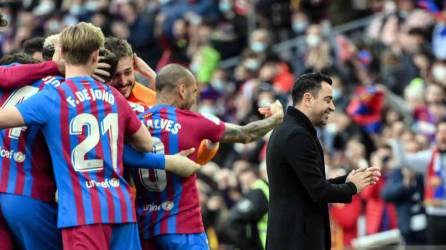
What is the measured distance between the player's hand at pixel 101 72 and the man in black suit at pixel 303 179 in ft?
4.10

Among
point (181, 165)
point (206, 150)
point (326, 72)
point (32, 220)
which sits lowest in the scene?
point (32, 220)

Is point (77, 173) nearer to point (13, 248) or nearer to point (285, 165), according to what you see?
point (13, 248)

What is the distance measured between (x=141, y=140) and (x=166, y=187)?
2.04 ft

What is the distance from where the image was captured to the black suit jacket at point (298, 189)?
827cm

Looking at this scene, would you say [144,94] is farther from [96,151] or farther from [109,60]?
[96,151]

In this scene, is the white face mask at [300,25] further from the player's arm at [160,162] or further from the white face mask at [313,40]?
the player's arm at [160,162]

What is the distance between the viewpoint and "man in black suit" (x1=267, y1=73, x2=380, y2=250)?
827cm

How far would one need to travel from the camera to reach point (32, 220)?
7.94 m

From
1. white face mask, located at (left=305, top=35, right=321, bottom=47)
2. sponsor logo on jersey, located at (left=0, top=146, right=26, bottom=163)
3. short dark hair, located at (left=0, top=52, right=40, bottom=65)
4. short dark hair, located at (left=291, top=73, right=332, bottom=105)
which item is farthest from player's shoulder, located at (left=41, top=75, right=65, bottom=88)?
white face mask, located at (left=305, top=35, right=321, bottom=47)

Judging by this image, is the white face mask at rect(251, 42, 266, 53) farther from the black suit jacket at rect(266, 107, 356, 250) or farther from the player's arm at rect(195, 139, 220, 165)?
the black suit jacket at rect(266, 107, 356, 250)

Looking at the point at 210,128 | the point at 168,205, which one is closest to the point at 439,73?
the point at 210,128

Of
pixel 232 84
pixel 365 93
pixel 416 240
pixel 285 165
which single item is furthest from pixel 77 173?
pixel 232 84

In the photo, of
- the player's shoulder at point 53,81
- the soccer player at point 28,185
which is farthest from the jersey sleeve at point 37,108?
the soccer player at point 28,185

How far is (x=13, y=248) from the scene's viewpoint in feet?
26.9
